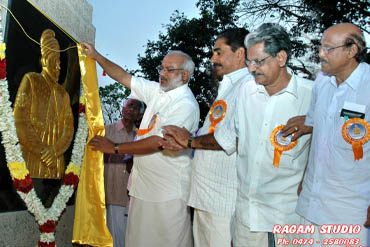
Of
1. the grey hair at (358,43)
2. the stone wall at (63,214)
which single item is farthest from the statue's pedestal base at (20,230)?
the grey hair at (358,43)

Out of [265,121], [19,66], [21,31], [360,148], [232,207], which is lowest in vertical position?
[232,207]

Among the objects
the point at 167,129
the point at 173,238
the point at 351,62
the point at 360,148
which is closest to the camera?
the point at 360,148

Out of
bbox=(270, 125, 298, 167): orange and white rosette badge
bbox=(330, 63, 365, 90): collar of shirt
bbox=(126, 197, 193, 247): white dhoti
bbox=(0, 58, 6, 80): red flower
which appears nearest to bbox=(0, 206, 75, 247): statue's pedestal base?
bbox=(126, 197, 193, 247): white dhoti

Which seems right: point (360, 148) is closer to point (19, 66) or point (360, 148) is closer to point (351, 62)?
point (351, 62)

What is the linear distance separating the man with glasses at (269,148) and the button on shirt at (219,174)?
233 millimetres

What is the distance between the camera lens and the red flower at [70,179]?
369cm

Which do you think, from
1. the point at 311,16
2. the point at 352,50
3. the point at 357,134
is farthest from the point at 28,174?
the point at 311,16

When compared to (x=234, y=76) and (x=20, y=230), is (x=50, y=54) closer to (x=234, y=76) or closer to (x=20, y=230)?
(x=20, y=230)

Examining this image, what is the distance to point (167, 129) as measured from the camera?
3279mm

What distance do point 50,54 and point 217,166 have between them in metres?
1.65

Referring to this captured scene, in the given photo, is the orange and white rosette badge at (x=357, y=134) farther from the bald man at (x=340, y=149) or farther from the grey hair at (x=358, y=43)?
the grey hair at (x=358, y=43)

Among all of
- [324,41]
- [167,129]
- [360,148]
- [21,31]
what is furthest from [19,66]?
[360,148]

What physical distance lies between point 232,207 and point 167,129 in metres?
0.79

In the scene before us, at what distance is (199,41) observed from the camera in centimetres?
1402
